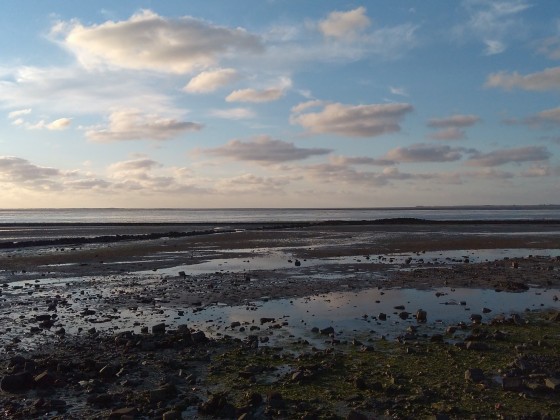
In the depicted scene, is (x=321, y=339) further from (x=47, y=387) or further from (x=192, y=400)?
(x=47, y=387)

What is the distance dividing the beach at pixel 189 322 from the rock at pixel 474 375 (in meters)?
1.26

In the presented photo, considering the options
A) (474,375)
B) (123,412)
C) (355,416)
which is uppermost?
(474,375)

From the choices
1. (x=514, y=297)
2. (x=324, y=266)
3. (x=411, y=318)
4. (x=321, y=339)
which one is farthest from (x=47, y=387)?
(x=324, y=266)

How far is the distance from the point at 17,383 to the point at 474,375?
9.33m

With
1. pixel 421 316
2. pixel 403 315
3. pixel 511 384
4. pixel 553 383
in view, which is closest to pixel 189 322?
pixel 403 315

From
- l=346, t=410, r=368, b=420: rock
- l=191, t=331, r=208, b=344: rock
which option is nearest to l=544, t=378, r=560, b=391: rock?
l=346, t=410, r=368, b=420: rock

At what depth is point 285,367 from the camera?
1193 centimetres

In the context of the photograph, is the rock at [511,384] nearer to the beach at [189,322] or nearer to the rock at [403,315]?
the beach at [189,322]

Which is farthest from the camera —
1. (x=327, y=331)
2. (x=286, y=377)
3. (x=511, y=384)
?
(x=327, y=331)

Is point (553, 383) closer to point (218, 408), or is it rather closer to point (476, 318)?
point (218, 408)

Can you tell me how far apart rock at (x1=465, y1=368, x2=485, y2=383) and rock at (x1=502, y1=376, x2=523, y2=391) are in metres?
0.53

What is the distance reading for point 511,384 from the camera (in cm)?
1010

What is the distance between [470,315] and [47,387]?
1268cm

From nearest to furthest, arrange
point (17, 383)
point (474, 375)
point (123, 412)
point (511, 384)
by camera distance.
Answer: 1. point (123, 412)
2. point (511, 384)
3. point (474, 375)
4. point (17, 383)
